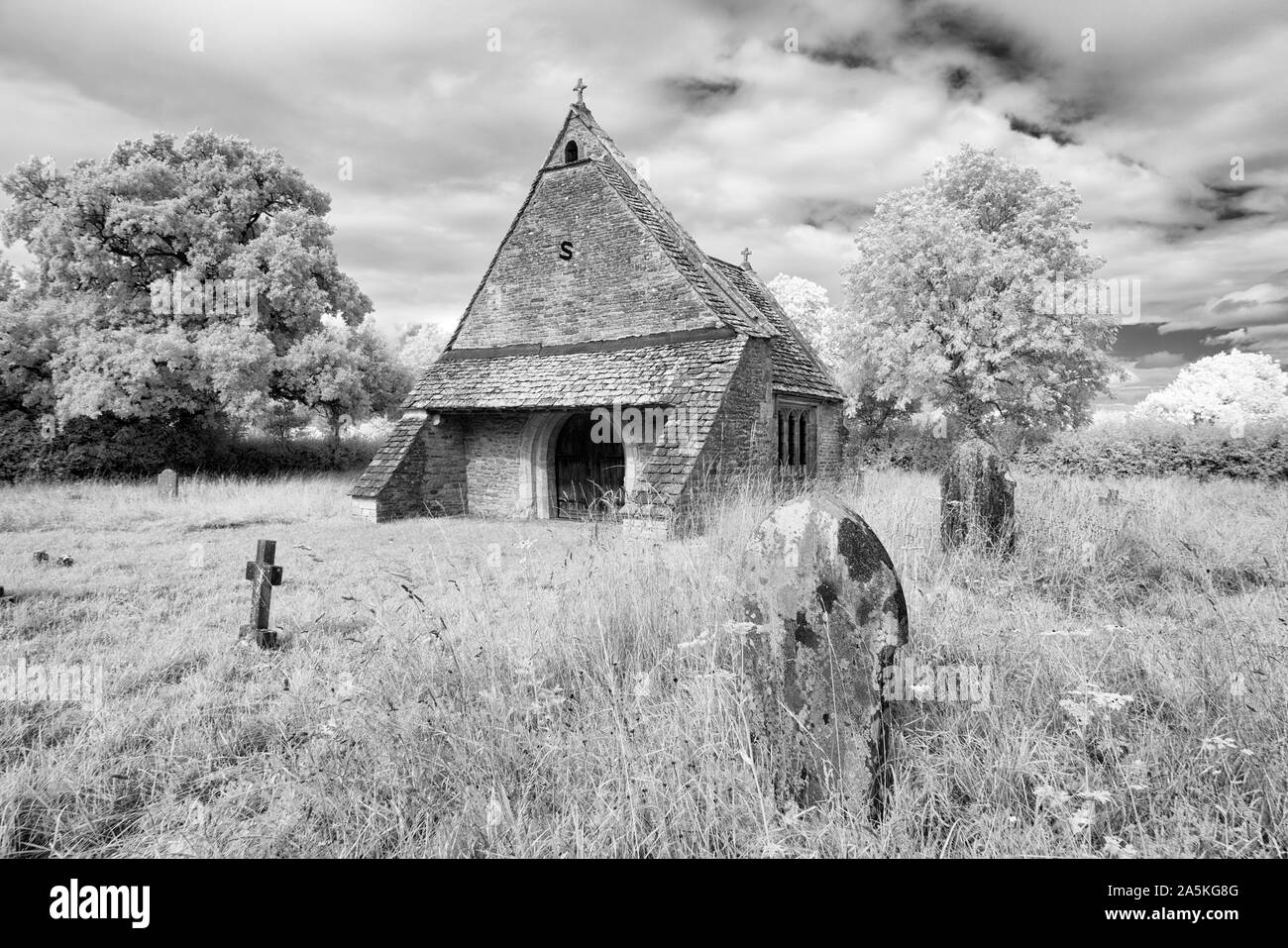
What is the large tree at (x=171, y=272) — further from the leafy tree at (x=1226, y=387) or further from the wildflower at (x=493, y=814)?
the leafy tree at (x=1226, y=387)

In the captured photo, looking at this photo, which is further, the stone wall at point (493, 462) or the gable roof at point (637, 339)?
the stone wall at point (493, 462)

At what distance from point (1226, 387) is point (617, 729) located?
73.7 meters

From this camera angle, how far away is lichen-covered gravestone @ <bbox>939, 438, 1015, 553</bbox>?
8.12m

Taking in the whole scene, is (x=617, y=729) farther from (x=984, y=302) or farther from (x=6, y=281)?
(x=6, y=281)

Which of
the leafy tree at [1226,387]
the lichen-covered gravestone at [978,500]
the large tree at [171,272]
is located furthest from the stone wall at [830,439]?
the leafy tree at [1226,387]

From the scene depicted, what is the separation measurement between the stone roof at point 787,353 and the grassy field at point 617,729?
37.2 feet

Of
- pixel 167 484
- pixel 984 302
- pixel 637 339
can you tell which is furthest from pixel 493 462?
pixel 984 302

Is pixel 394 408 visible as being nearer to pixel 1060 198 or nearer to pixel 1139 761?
pixel 1139 761

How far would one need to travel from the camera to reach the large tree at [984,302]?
25375mm

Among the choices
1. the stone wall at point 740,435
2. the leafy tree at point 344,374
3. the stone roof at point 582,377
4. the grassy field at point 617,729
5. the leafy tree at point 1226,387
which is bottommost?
the grassy field at point 617,729

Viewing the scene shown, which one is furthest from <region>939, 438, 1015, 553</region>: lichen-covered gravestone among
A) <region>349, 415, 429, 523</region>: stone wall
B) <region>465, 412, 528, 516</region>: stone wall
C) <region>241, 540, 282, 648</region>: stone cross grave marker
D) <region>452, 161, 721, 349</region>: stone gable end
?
<region>349, 415, 429, 523</region>: stone wall

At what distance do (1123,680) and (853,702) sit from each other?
2.24 metres

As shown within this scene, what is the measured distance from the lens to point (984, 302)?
25.3 metres
